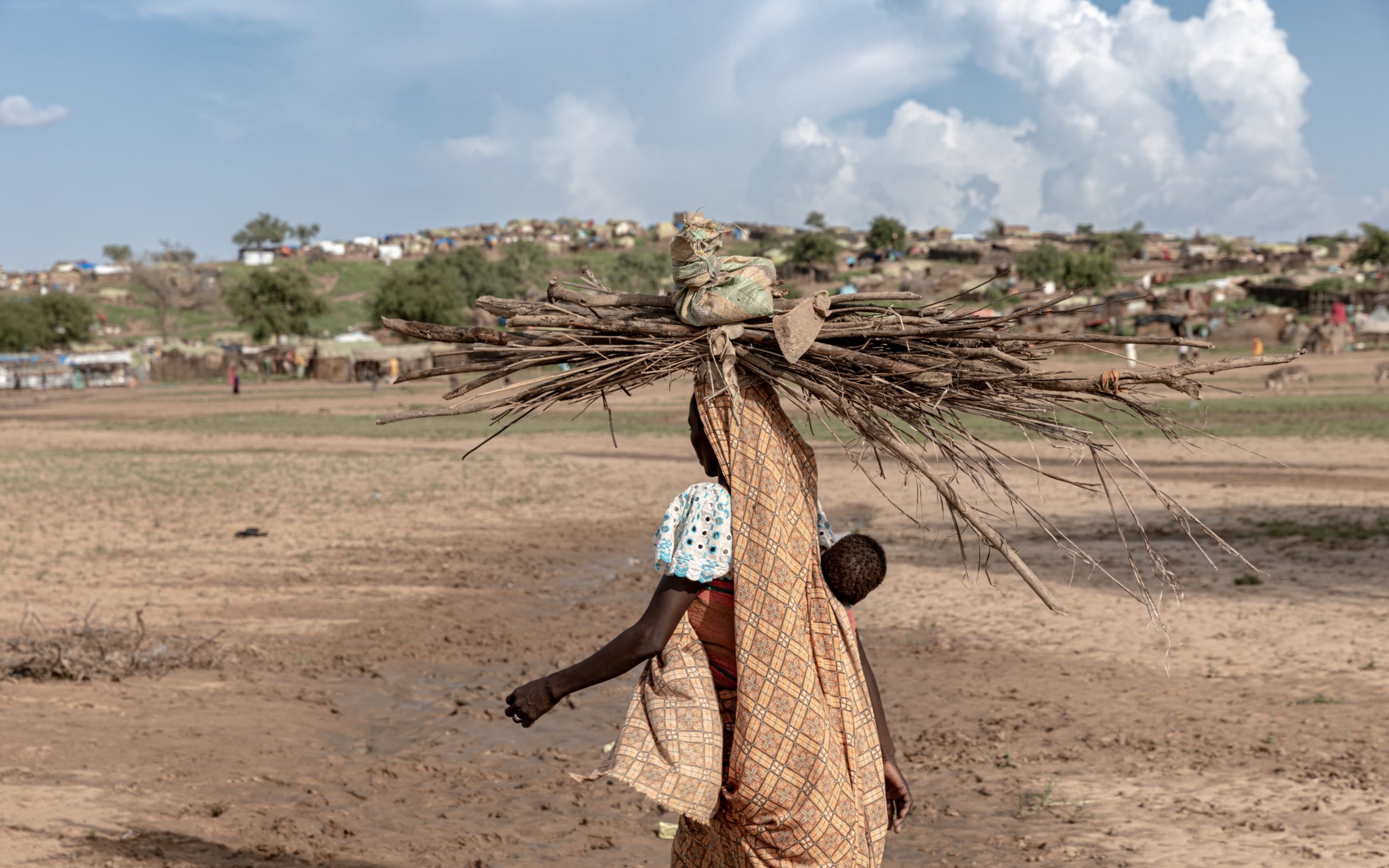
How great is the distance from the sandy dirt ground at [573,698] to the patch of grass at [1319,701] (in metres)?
0.02

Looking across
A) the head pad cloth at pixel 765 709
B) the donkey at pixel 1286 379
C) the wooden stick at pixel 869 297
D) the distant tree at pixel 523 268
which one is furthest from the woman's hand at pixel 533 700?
the distant tree at pixel 523 268

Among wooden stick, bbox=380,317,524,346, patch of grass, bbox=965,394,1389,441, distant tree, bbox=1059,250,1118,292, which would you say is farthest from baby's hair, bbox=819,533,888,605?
distant tree, bbox=1059,250,1118,292

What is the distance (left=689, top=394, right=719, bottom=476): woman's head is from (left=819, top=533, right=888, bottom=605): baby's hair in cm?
33

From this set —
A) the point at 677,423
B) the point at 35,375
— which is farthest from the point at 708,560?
the point at 35,375

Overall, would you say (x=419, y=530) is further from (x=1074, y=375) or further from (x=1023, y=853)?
(x=1074, y=375)

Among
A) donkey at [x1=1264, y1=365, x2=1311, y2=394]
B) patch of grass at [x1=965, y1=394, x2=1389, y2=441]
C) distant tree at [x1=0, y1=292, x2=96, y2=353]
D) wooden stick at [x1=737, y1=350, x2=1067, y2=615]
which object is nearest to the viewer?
wooden stick at [x1=737, y1=350, x2=1067, y2=615]

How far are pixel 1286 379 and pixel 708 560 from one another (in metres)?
31.8

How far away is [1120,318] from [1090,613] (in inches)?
1725

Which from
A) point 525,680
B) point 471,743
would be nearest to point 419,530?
point 525,680

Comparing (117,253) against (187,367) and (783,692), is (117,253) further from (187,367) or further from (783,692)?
(783,692)

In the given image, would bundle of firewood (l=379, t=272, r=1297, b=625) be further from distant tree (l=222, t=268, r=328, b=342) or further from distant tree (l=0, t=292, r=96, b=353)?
distant tree (l=0, t=292, r=96, b=353)

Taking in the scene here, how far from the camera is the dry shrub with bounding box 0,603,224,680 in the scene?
6.54m

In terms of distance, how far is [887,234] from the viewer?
89.1 m

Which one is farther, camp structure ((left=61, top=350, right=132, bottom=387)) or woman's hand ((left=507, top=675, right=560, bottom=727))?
camp structure ((left=61, top=350, right=132, bottom=387))
